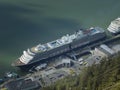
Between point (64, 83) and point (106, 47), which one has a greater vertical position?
point (106, 47)

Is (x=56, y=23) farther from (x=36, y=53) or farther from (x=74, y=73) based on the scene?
(x=74, y=73)

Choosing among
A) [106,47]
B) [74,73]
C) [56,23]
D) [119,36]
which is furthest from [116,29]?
[74,73]

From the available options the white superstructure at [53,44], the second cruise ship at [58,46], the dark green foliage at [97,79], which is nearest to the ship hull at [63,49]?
the second cruise ship at [58,46]

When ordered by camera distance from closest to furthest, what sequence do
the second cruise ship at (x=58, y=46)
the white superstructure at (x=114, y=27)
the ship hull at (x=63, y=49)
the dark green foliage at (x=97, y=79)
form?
the dark green foliage at (x=97, y=79)
the second cruise ship at (x=58, y=46)
the ship hull at (x=63, y=49)
the white superstructure at (x=114, y=27)

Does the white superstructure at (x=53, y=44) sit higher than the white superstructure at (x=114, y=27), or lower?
lower

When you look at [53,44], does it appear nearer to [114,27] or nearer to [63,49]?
[63,49]

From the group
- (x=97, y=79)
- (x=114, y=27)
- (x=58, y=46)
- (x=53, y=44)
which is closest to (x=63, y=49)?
(x=58, y=46)

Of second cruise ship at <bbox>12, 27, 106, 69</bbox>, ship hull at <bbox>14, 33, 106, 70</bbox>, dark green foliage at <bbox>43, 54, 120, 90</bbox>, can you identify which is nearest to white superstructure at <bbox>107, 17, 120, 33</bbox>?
second cruise ship at <bbox>12, 27, 106, 69</bbox>

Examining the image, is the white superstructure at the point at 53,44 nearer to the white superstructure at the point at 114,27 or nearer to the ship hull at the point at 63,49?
the ship hull at the point at 63,49

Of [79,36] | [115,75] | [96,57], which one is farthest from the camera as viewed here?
[79,36]
